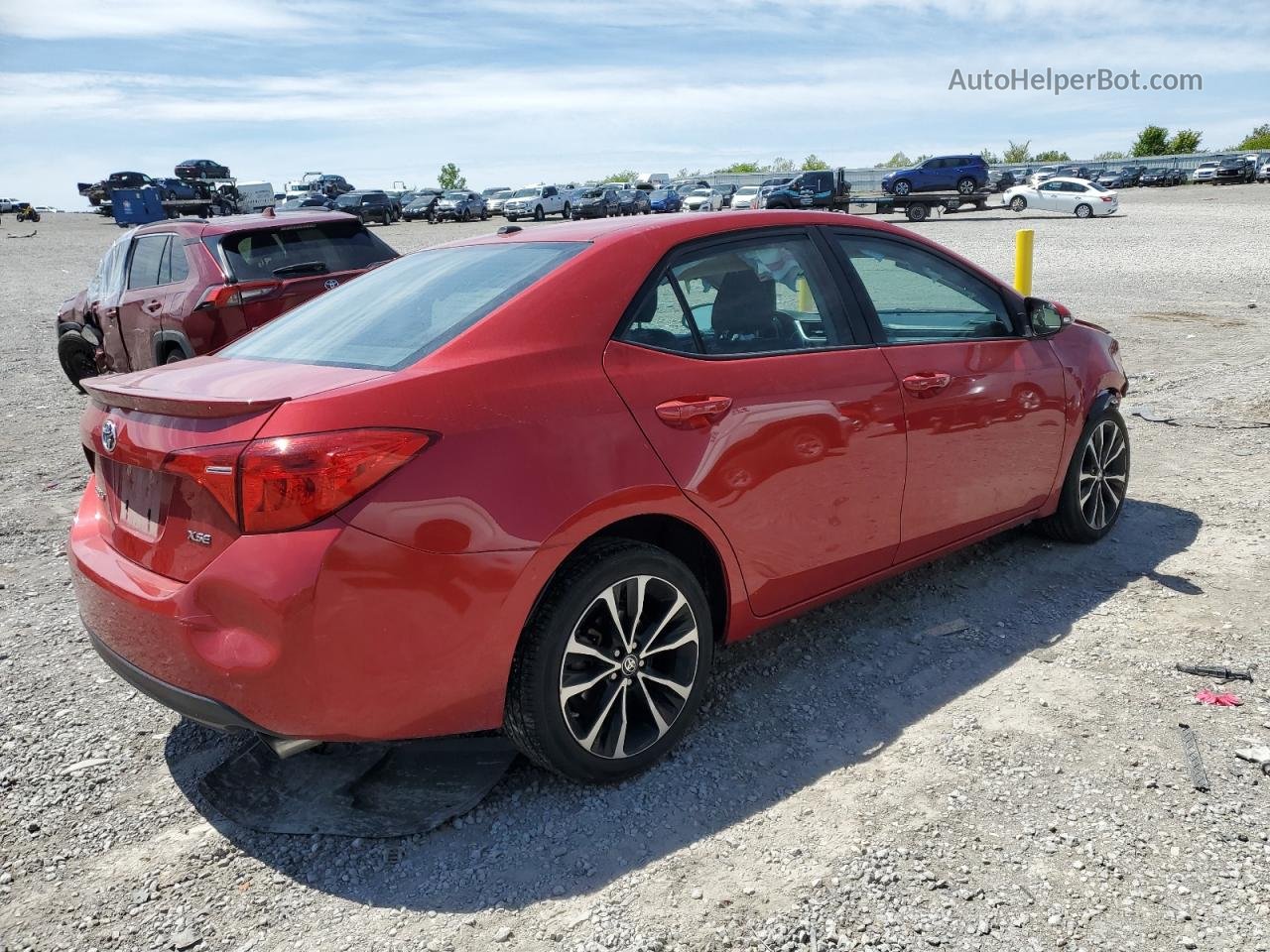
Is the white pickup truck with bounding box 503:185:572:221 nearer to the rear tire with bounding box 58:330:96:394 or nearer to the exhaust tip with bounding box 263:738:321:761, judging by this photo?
the rear tire with bounding box 58:330:96:394

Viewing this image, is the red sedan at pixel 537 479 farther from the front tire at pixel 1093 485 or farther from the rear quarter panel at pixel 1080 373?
the front tire at pixel 1093 485

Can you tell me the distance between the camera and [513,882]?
2.72 meters

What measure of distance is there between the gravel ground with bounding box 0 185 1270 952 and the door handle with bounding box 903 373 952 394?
3.30ft

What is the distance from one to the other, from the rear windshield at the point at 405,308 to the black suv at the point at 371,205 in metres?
44.6

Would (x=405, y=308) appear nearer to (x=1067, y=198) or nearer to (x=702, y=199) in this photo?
(x=1067, y=198)

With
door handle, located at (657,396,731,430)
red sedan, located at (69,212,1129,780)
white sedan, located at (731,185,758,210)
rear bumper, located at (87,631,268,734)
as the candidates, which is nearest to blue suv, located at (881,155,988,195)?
white sedan, located at (731,185,758,210)

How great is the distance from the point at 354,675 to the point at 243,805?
0.87 metres

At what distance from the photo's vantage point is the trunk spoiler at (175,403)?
2596 millimetres

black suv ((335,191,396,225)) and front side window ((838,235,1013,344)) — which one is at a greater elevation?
black suv ((335,191,396,225))

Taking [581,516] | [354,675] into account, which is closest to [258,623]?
[354,675]

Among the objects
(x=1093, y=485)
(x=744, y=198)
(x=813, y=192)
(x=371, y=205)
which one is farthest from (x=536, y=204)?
(x=1093, y=485)

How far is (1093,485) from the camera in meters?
4.94

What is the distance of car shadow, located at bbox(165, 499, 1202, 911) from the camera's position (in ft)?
9.14

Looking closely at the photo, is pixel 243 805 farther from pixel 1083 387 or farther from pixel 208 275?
pixel 208 275
